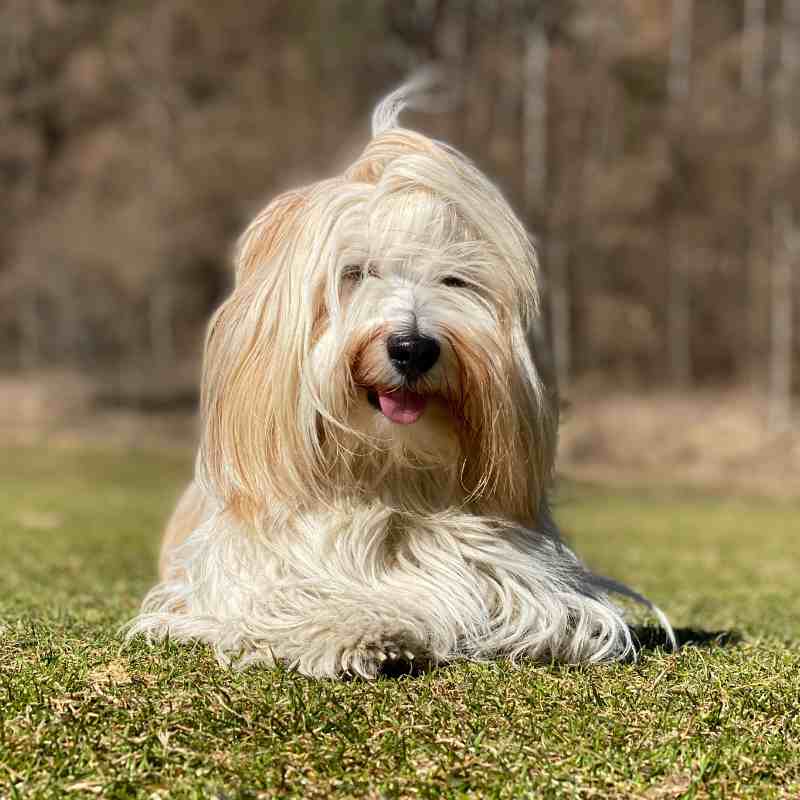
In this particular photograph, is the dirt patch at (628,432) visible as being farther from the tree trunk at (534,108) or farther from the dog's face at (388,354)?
the dog's face at (388,354)

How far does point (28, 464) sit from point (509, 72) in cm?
1754

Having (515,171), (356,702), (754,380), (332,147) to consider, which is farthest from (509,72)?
(356,702)

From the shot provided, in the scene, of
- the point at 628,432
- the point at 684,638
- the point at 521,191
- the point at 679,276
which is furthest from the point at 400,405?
the point at 679,276

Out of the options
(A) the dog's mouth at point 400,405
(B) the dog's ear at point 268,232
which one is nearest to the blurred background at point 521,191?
(B) the dog's ear at point 268,232

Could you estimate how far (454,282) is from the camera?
4227 mm

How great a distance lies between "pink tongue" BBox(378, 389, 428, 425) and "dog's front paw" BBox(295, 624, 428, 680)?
667 millimetres

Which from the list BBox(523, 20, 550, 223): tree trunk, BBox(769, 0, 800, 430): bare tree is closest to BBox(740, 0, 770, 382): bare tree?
BBox(769, 0, 800, 430): bare tree

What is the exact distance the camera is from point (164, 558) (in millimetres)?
6215

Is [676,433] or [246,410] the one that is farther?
[676,433]

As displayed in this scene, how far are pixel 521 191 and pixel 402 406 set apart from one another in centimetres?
2958

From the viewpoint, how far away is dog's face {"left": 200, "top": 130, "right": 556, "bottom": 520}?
3.96 m

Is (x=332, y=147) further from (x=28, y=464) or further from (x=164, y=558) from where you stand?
(x=164, y=558)

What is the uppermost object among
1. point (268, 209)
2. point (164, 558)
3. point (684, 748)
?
point (268, 209)

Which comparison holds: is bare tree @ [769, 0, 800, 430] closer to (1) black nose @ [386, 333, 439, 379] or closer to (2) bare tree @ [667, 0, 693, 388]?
(2) bare tree @ [667, 0, 693, 388]
